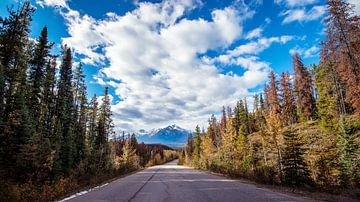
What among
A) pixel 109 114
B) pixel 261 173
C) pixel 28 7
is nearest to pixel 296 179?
pixel 261 173

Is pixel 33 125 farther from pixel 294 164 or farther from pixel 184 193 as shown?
pixel 294 164

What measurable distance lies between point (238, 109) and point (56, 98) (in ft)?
167

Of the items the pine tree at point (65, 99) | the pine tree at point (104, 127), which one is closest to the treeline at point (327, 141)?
the pine tree at point (104, 127)

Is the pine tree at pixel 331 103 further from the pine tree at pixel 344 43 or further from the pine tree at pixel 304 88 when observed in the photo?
Answer: the pine tree at pixel 344 43

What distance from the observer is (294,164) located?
Answer: 1566 cm

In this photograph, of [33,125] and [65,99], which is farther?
[65,99]

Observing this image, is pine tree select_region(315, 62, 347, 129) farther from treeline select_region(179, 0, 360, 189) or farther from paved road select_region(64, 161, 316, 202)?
paved road select_region(64, 161, 316, 202)

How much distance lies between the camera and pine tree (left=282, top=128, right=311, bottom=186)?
50.2 ft

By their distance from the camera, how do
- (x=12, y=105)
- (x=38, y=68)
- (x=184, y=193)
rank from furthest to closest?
(x=38, y=68) → (x=12, y=105) → (x=184, y=193)

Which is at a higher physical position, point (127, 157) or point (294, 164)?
point (294, 164)

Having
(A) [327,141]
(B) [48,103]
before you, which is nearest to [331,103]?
(A) [327,141]

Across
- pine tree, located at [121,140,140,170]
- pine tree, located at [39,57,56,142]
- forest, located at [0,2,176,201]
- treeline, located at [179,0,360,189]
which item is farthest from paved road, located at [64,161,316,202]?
pine tree, located at [121,140,140,170]

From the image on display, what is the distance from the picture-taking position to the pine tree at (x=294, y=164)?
1529cm

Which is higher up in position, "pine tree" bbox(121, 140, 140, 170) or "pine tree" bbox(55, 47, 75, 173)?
"pine tree" bbox(55, 47, 75, 173)
